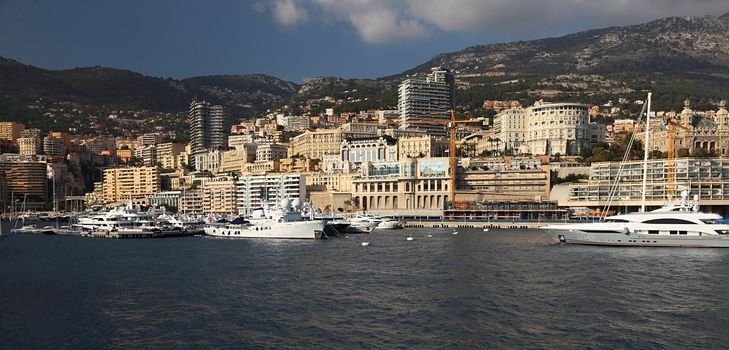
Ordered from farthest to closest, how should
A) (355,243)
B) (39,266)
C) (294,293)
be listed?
(355,243) < (39,266) < (294,293)

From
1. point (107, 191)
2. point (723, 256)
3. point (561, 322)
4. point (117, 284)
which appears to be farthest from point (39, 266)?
point (107, 191)

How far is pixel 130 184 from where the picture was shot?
177 meters

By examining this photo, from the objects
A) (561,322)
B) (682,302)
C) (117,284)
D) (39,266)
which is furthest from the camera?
(39,266)

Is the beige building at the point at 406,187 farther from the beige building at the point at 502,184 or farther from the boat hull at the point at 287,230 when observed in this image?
the boat hull at the point at 287,230

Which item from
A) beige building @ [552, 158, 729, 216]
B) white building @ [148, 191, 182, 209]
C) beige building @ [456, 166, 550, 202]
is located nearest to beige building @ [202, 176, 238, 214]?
white building @ [148, 191, 182, 209]

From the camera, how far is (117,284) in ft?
128

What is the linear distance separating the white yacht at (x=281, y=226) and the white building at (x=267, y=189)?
46328 millimetres

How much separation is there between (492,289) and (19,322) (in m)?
21.2

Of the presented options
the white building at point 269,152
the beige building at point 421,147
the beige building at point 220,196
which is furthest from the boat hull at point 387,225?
the white building at point 269,152

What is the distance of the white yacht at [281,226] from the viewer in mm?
69375

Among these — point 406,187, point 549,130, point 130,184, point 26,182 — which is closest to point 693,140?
point 549,130

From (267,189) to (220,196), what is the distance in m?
17.6

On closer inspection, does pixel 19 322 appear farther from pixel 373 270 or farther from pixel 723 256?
pixel 723 256

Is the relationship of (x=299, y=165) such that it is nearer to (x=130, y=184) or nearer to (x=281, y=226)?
(x=130, y=184)
